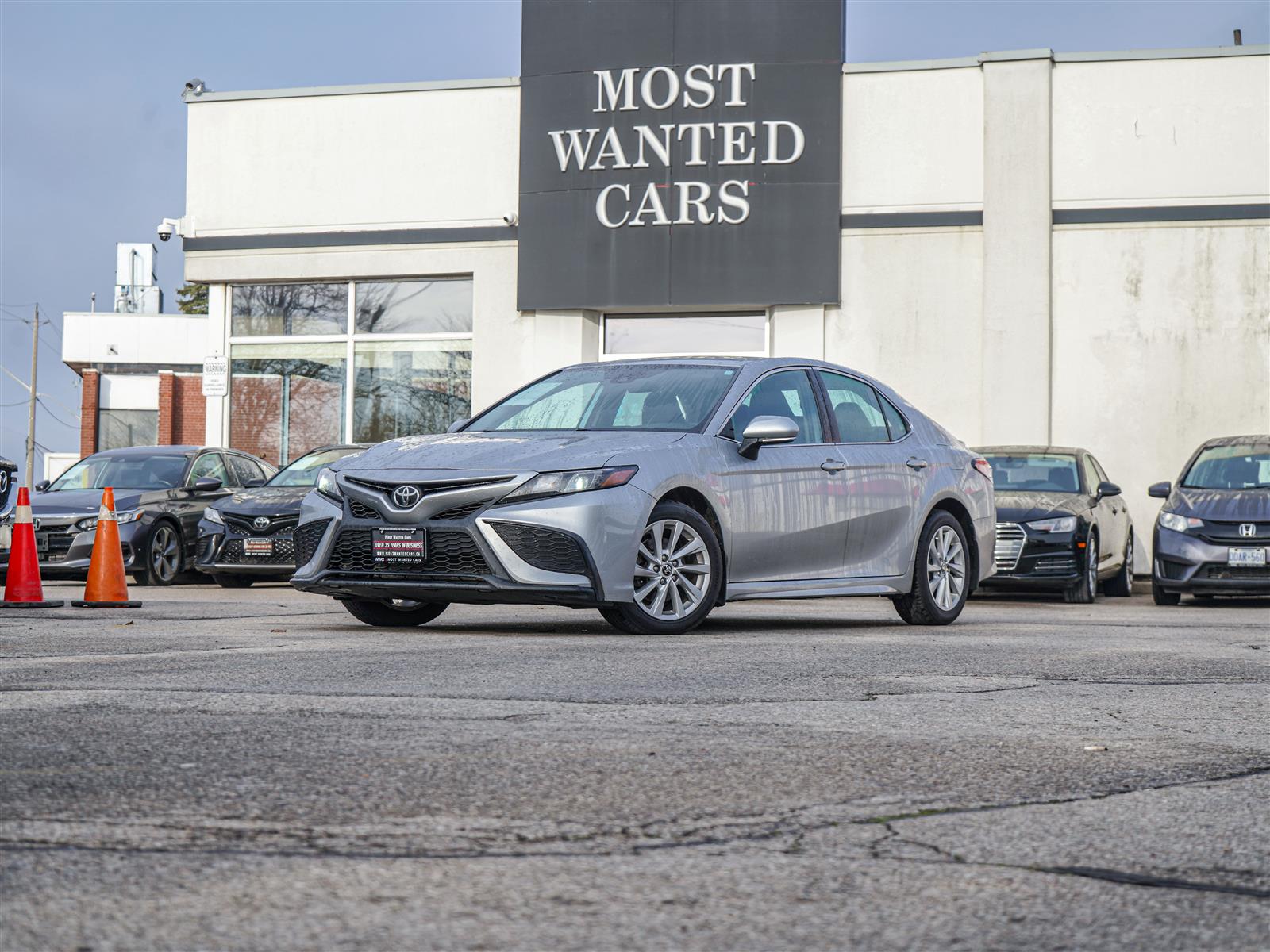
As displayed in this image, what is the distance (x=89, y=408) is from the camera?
173 ft

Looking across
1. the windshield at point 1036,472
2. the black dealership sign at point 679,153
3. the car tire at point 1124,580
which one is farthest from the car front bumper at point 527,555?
the black dealership sign at point 679,153

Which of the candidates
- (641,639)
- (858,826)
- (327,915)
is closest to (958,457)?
(641,639)

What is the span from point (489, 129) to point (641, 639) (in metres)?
15.9

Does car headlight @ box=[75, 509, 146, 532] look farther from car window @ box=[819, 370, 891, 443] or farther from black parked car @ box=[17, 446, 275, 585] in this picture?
car window @ box=[819, 370, 891, 443]

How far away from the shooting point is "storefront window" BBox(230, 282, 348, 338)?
24.4 metres

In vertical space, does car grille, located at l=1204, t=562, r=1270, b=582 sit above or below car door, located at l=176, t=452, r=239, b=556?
below

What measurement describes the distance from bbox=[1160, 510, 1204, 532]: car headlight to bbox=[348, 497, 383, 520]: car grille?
8.89 meters

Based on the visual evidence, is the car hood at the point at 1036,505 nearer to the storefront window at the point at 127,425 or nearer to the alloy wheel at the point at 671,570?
the alloy wheel at the point at 671,570

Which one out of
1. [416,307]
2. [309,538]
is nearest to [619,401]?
[309,538]

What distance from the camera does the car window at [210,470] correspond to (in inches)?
717

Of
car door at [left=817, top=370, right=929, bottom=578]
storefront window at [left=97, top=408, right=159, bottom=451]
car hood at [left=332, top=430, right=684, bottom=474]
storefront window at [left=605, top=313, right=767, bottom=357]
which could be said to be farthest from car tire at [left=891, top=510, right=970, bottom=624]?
storefront window at [left=97, top=408, right=159, bottom=451]

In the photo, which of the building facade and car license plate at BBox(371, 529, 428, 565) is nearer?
car license plate at BBox(371, 529, 428, 565)

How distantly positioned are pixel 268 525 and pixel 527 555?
8.05 m

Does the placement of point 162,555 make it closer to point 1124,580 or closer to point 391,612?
point 391,612
